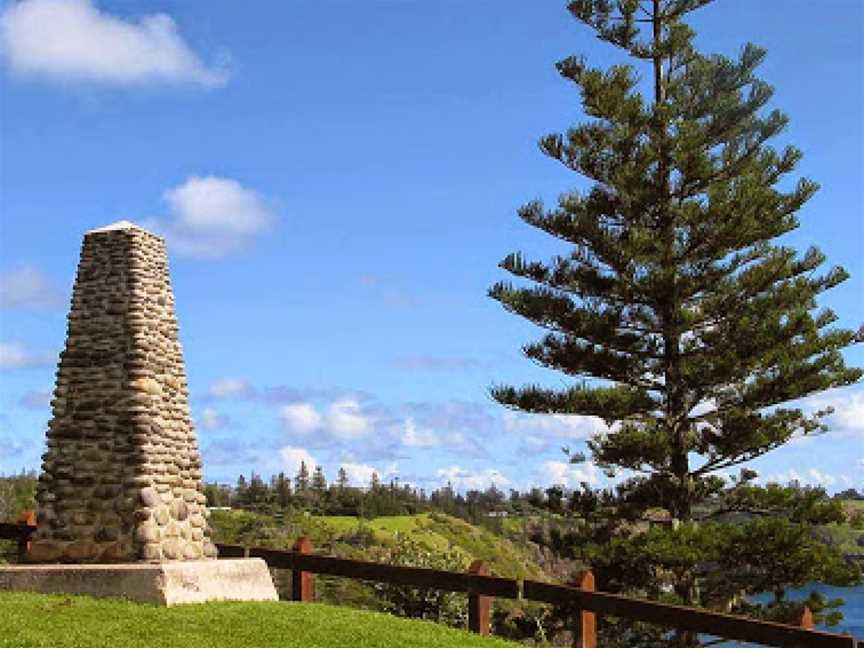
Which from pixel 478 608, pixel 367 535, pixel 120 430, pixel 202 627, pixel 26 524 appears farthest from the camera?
pixel 367 535

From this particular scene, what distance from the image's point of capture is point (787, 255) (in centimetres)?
1917

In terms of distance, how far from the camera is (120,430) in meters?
13.2

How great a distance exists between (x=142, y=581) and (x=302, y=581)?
93.1 inches

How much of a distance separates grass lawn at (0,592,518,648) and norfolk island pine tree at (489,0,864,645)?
694cm

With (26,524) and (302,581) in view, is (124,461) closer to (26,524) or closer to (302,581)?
(302,581)

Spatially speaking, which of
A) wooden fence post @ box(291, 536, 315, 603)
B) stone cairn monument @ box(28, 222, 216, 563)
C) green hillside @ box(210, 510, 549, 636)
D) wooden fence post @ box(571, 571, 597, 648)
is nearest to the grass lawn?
wooden fence post @ box(571, 571, 597, 648)

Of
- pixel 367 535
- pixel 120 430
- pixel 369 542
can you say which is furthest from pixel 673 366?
pixel 367 535

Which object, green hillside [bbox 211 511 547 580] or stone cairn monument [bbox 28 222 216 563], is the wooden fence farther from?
green hillside [bbox 211 511 547 580]

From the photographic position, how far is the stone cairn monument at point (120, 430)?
1298 cm

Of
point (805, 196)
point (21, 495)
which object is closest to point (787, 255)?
point (805, 196)

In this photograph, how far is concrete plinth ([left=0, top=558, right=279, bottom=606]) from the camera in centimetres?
1228

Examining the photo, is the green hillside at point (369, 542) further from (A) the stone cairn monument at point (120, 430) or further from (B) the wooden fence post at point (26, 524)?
(B) the wooden fence post at point (26, 524)

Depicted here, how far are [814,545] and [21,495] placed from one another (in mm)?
20083

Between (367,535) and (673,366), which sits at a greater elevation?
(673,366)
